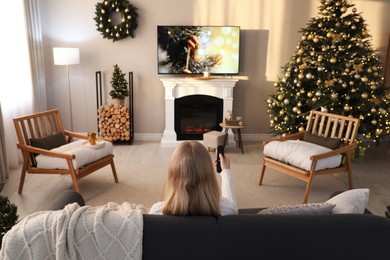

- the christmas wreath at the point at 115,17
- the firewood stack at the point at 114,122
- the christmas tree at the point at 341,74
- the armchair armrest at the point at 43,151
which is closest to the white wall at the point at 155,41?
the christmas wreath at the point at 115,17

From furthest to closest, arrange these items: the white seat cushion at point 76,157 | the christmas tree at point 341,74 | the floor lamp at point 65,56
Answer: the floor lamp at point 65,56 < the christmas tree at point 341,74 < the white seat cushion at point 76,157

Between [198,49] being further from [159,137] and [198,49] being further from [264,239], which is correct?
[264,239]

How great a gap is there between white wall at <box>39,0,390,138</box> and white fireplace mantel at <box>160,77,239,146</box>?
335 mm

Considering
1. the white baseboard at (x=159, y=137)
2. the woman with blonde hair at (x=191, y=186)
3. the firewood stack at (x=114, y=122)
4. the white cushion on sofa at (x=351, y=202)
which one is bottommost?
the white baseboard at (x=159, y=137)

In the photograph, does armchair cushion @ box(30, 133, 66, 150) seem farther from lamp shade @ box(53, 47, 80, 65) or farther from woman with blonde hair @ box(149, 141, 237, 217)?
woman with blonde hair @ box(149, 141, 237, 217)

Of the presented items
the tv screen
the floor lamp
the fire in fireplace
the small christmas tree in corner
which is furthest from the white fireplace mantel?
the floor lamp

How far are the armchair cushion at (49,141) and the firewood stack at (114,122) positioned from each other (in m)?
1.64

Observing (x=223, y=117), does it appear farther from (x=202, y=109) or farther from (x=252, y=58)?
(x=252, y=58)

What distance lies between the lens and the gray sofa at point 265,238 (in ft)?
4.88

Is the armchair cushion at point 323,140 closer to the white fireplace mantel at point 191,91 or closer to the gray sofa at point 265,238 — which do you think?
the white fireplace mantel at point 191,91

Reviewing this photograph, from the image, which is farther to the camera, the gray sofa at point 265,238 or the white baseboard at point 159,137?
the white baseboard at point 159,137

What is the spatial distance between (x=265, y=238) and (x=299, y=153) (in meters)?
2.60

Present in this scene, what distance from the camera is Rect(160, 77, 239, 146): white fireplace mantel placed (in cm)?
606

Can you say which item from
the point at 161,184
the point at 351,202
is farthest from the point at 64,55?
the point at 351,202
